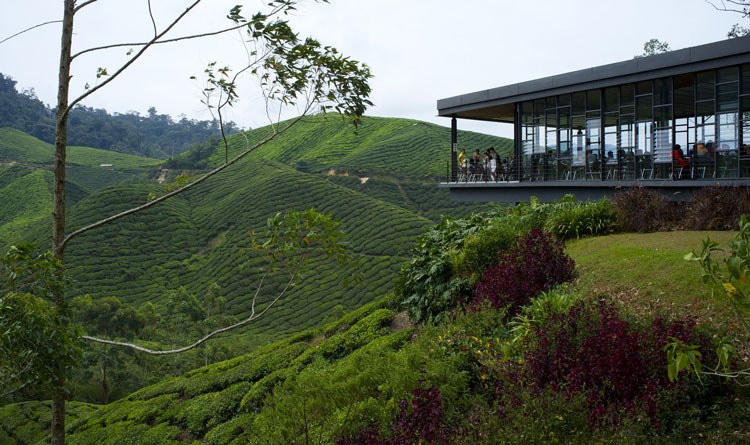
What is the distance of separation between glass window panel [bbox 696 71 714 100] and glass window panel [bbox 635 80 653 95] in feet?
3.70

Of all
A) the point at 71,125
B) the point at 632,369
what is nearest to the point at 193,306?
the point at 632,369

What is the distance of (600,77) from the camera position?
604 inches

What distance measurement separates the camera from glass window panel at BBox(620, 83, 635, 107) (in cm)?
1541

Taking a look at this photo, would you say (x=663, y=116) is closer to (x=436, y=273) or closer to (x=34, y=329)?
(x=436, y=273)

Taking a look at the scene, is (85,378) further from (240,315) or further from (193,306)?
(240,315)

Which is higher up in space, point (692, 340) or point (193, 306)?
point (692, 340)

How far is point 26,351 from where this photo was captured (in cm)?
436

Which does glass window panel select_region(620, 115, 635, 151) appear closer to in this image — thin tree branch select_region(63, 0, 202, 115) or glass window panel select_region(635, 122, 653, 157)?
glass window panel select_region(635, 122, 653, 157)

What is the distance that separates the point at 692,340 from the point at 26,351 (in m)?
5.37

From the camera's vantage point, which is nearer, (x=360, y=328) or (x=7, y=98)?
(x=360, y=328)

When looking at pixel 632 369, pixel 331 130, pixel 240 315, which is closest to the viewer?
pixel 632 369

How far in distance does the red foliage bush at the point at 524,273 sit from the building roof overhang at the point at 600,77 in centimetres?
889

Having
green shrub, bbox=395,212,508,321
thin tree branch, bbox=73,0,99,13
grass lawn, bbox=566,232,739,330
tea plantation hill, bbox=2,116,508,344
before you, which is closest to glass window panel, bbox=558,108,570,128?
green shrub, bbox=395,212,508,321

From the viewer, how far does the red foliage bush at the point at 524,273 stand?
638cm
